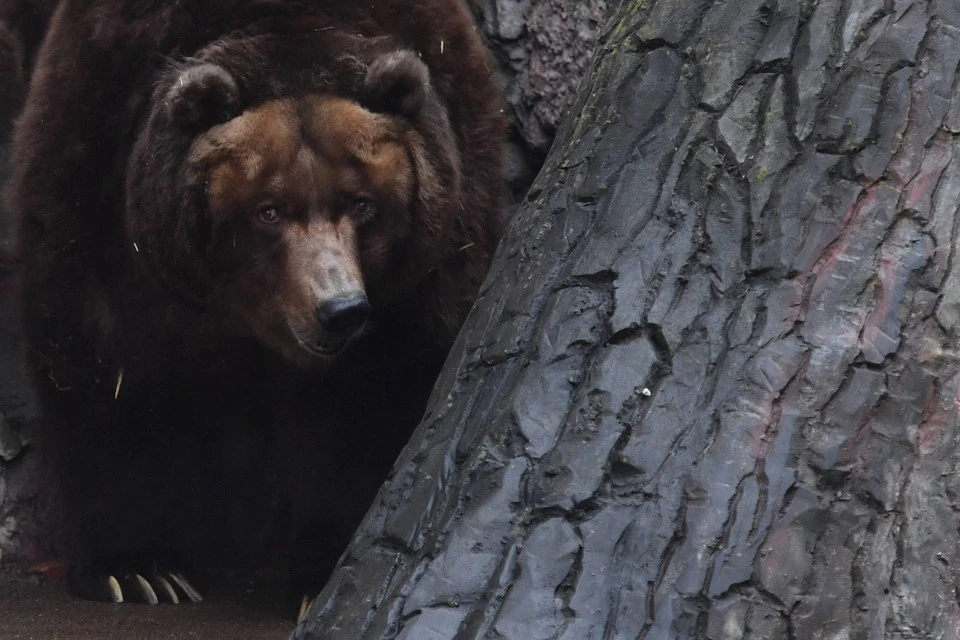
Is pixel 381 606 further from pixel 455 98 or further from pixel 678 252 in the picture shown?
pixel 455 98

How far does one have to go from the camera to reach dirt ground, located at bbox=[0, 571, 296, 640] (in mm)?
4344

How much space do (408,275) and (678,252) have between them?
2.22 meters

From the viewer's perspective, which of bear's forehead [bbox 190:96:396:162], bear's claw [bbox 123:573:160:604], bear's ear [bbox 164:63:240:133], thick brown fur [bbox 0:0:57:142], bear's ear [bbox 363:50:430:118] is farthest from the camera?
thick brown fur [bbox 0:0:57:142]

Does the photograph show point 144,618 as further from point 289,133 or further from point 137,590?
point 289,133

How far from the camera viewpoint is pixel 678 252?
104 inches

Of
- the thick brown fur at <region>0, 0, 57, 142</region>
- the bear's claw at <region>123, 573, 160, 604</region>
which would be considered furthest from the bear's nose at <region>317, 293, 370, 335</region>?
the thick brown fur at <region>0, 0, 57, 142</region>

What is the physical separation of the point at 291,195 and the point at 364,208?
0.99ft

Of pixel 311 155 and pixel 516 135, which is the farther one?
pixel 516 135

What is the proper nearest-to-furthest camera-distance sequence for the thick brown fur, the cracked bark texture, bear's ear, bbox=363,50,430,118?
the cracked bark texture < bear's ear, bbox=363,50,430,118 < the thick brown fur

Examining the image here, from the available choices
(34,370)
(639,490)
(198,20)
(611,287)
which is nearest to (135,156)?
(198,20)

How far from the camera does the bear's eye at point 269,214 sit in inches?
170

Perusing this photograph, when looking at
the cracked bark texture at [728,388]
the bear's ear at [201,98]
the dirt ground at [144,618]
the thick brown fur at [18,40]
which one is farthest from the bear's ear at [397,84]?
the thick brown fur at [18,40]

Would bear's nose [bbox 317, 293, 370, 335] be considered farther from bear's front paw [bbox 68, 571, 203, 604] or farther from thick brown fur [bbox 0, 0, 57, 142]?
thick brown fur [bbox 0, 0, 57, 142]

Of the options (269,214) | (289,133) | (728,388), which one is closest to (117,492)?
(269,214)
